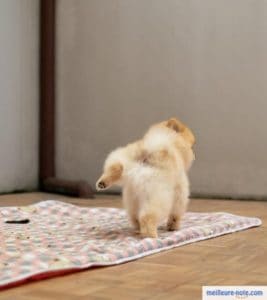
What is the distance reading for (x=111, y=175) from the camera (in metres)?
2.43

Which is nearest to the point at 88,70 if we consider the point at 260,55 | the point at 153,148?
the point at 260,55

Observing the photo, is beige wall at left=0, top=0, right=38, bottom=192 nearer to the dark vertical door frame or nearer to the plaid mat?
the dark vertical door frame

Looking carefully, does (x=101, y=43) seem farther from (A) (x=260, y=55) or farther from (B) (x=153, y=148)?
(B) (x=153, y=148)

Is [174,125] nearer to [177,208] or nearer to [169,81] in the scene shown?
[177,208]

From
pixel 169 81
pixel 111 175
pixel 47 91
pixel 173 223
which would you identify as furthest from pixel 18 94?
pixel 111 175

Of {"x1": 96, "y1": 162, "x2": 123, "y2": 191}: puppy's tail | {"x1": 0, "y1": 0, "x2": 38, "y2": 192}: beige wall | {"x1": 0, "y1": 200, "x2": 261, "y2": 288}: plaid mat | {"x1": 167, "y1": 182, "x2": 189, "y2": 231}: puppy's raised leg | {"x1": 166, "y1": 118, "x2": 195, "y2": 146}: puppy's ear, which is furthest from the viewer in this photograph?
{"x1": 0, "y1": 0, "x2": 38, "y2": 192}: beige wall

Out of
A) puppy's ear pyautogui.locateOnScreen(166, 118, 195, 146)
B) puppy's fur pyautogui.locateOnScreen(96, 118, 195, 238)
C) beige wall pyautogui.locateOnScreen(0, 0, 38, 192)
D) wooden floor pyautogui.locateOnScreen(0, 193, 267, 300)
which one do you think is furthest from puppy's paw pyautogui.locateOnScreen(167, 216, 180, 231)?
beige wall pyautogui.locateOnScreen(0, 0, 38, 192)

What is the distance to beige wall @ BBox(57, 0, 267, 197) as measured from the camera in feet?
15.7

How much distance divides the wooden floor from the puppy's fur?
0.19 metres

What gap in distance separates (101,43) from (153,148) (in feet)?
9.61

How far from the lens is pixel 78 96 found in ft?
18.0

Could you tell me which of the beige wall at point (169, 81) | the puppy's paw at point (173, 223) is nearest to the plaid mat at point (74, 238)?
the puppy's paw at point (173, 223)

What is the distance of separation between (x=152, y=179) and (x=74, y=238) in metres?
0.40

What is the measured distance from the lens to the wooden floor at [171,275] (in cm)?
166
